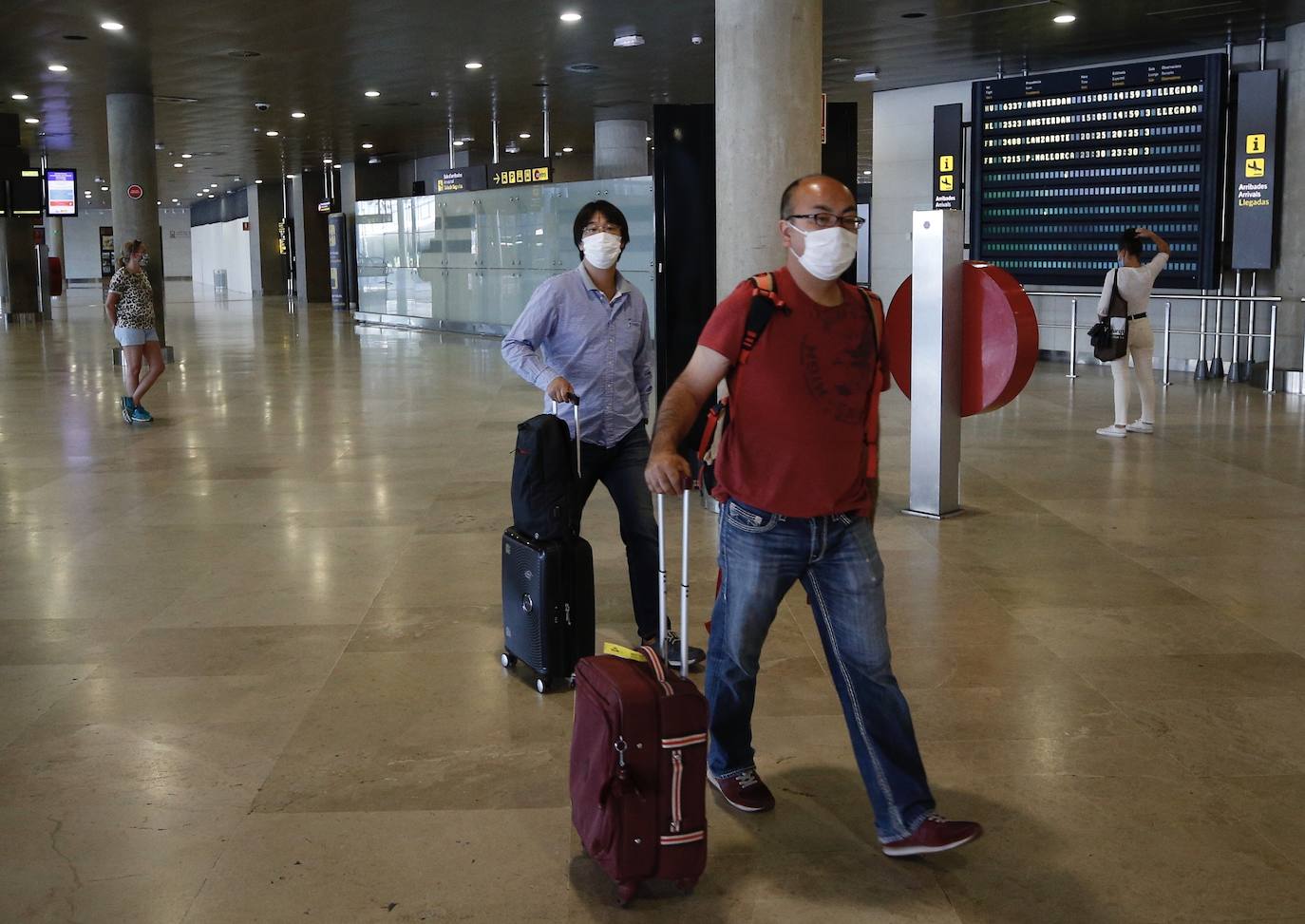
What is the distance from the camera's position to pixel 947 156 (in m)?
18.9

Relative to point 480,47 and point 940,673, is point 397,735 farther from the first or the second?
point 480,47

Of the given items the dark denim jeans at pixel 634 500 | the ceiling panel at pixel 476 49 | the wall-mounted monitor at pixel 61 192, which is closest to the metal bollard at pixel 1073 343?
the ceiling panel at pixel 476 49

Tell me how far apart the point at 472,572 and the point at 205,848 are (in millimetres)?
3258

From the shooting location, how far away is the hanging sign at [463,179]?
2691cm

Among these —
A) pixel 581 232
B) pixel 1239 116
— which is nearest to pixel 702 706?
pixel 581 232

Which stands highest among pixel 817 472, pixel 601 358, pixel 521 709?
pixel 601 358

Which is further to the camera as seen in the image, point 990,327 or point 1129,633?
point 990,327

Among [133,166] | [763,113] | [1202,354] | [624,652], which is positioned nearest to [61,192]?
[133,166]

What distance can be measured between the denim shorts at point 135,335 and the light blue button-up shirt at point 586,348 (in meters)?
9.25

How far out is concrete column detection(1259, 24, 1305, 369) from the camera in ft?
49.4

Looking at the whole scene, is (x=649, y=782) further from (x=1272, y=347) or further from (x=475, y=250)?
(x=475, y=250)

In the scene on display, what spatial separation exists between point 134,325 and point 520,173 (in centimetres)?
1333

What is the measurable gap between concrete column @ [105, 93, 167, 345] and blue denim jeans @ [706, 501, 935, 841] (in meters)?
19.9

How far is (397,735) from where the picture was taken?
4.54 m
